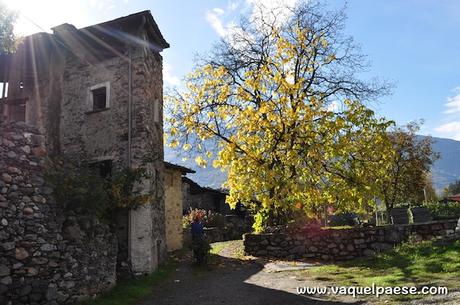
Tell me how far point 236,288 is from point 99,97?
8.84 meters

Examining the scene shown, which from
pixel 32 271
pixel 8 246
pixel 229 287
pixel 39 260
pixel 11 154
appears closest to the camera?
pixel 8 246

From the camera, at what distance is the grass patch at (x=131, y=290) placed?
924cm

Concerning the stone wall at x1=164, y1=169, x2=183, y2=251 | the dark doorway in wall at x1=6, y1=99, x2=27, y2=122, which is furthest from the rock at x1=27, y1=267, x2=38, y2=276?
the stone wall at x1=164, y1=169, x2=183, y2=251

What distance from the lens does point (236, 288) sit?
1064cm

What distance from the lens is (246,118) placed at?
16.4 m

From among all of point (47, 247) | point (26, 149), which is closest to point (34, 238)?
point (47, 247)

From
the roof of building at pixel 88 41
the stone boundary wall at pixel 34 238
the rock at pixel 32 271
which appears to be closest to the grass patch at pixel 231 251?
the stone boundary wall at pixel 34 238

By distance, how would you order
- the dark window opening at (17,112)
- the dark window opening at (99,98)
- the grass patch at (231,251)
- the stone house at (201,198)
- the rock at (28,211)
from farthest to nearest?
the stone house at (201,198) → the grass patch at (231,251) → the dark window opening at (17,112) → the dark window opening at (99,98) → the rock at (28,211)

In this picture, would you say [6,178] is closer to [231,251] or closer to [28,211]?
[28,211]

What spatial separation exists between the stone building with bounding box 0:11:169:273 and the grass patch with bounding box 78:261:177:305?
1.76ft

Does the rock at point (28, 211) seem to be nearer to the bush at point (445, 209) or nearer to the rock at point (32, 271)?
the rock at point (32, 271)

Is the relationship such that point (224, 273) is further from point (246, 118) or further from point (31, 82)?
point (31, 82)

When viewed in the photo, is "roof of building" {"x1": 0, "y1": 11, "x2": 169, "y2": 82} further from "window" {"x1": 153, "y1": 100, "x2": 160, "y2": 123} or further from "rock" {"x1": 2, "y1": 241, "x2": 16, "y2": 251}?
"rock" {"x1": 2, "y1": 241, "x2": 16, "y2": 251}

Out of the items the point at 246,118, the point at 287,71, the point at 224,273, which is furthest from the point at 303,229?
the point at 287,71
